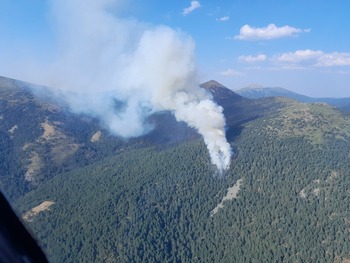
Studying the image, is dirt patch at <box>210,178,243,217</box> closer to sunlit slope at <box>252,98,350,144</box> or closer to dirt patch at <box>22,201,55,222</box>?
sunlit slope at <box>252,98,350,144</box>

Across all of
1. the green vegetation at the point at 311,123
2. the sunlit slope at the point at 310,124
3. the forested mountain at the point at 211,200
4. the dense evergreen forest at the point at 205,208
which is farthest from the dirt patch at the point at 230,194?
the green vegetation at the point at 311,123

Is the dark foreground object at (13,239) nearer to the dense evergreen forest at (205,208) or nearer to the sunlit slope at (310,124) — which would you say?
the dense evergreen forest at (205,208)

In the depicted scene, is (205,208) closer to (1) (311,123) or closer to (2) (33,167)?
(1) (311,123)

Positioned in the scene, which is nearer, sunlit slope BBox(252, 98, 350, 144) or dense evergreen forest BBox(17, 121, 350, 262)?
dense evergreen forest BBox(17, 121, 350, 262)

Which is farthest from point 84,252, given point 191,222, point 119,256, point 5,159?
point 5,159

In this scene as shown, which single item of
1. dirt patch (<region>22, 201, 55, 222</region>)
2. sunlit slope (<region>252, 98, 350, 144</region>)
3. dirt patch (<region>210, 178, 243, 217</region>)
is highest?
sunlit slope (<region>252, 98, 350, 144</region>)

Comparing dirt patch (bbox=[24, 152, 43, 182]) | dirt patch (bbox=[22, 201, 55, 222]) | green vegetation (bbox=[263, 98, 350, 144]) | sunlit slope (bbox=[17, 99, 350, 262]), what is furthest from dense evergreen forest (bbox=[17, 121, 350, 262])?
dirt patch (bbox=[24, 152, 43, 182])

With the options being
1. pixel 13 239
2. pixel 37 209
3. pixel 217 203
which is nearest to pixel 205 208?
pixel 217 203
